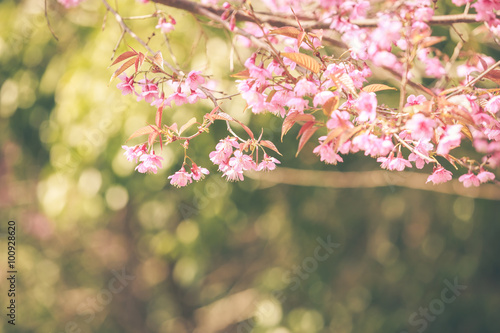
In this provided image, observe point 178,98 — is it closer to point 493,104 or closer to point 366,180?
point 493,104

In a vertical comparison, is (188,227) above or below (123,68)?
below

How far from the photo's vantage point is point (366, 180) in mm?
2488

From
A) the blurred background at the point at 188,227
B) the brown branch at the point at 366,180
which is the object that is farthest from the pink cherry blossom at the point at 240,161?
the brown branch at the point at 366,180

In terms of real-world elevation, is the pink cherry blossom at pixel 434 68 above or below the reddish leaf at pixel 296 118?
below

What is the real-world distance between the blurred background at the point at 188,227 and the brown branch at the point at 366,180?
22 millimetres


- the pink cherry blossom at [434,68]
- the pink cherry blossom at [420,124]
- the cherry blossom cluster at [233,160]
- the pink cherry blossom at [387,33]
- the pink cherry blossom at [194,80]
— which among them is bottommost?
the pink cherry blossom at [434,68]

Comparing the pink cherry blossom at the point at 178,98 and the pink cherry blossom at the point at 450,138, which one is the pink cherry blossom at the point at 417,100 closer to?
the pink cherry blossom at the point at 450,138

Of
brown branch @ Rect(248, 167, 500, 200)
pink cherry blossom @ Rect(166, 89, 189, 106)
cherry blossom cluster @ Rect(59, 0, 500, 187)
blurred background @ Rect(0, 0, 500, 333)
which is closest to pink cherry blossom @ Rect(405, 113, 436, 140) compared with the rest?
cherry blossom cluster @ Rect(59, 0, 500, 187)

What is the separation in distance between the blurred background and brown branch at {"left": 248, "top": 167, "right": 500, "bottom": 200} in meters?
0.02

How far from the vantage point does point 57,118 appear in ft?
6.29

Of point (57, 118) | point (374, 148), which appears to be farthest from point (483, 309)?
point (57, 118)

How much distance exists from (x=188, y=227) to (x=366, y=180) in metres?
1.02

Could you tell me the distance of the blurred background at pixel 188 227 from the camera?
185cm

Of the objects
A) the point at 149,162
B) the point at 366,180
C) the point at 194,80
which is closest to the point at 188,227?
the point at 366,180
